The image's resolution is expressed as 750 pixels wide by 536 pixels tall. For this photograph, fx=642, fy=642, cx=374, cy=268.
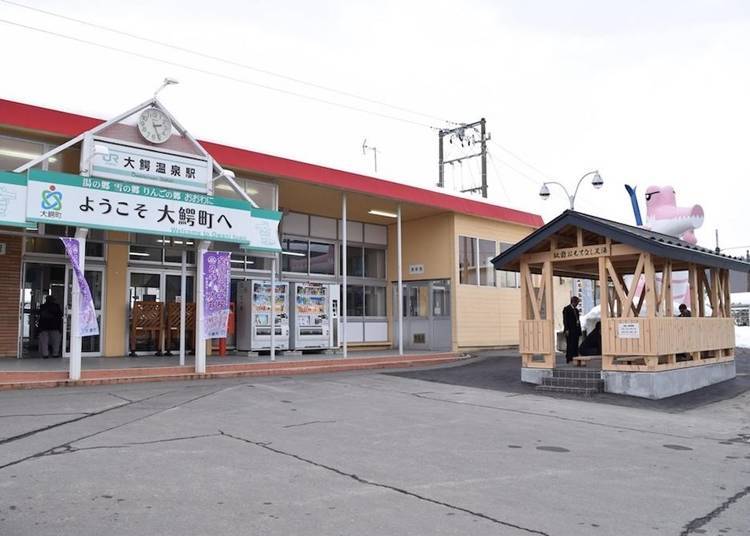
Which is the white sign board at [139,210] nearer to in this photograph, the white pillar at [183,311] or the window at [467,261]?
the white pillar at [183,311]

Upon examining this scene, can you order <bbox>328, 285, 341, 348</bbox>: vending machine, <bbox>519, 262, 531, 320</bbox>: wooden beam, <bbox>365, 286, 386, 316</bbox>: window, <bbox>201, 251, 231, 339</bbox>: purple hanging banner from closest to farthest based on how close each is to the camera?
<bbox>201, 251, 231, 339</bbox>: purple hanging banner, <bbox>519, 262, 531, 320</bbox>: wooden beam, <bbox>328, 285, 341, 348</bbox>: vending machine, <bbox>365, 286, 386, 316</bbox>: window

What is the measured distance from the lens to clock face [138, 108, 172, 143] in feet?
38.6

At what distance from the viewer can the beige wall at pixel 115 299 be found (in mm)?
15047

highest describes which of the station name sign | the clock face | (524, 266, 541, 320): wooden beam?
the clock face

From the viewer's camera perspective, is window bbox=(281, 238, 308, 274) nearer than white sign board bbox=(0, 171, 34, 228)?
No

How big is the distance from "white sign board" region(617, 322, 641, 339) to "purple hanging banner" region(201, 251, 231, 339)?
24.8ft

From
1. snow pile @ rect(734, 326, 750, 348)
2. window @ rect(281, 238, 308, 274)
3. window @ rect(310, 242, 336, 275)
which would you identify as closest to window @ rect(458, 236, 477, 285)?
window @ rect(310, 242, 336, 275)

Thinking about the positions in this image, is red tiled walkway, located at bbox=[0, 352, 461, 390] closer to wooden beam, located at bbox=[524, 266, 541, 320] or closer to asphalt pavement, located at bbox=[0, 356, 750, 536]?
asphalt pavement, located at bbox=[0, 356, 750, 536]

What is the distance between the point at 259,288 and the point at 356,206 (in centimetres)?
423

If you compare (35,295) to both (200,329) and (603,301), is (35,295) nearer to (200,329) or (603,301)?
(200,329)

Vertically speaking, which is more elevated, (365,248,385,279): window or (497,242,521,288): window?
(365,248,385,279): window

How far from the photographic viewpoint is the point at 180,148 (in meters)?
12.3


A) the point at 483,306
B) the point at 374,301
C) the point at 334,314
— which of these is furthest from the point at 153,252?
the point at 483,306

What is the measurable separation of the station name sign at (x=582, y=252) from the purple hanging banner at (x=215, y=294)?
6672 mm
